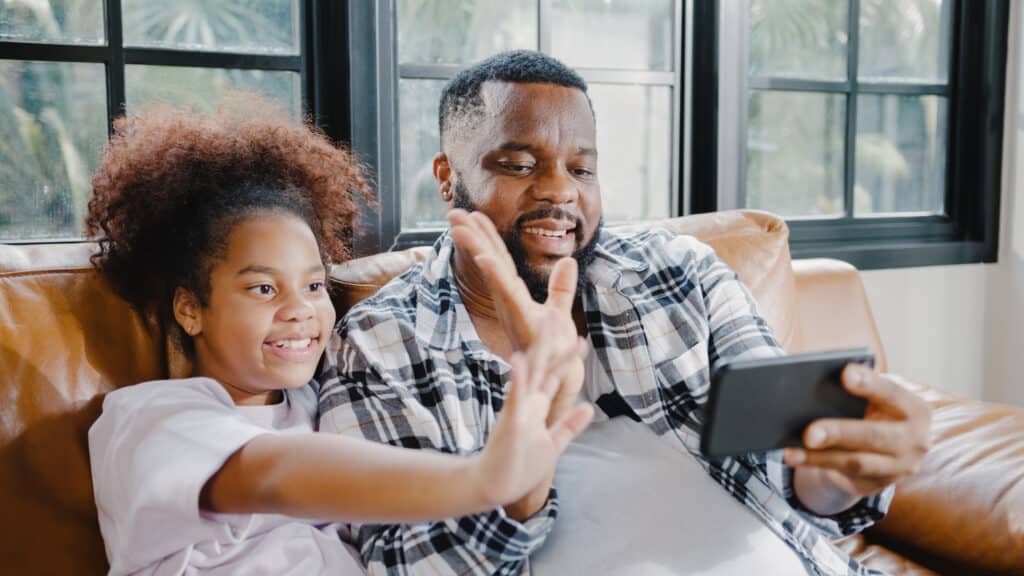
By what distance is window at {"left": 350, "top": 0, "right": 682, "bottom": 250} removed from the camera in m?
1.92

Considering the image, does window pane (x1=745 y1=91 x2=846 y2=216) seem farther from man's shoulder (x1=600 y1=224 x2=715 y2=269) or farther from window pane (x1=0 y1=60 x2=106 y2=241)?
window pane (x1=0 y1=60 x2=106 y2=241)

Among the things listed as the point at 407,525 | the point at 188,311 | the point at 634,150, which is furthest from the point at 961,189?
the point at 188,311

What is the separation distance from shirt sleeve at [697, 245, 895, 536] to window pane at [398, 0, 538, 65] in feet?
2.80

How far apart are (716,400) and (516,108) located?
637mm

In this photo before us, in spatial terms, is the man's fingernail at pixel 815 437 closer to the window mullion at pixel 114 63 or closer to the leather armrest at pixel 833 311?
the leather armrest at pixel 833 311

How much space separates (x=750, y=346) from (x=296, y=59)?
1.13 m

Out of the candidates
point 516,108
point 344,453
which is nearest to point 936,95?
point 516,108

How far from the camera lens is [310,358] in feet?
3.72

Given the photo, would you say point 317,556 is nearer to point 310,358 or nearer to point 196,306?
point 310,358

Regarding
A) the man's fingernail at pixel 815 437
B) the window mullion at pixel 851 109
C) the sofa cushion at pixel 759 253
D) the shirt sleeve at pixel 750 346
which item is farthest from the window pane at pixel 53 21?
the window mullion at pixel 851 109

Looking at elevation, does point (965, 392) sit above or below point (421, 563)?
below

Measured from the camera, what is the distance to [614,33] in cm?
219

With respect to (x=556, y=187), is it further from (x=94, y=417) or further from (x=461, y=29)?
(x=461, y=29)

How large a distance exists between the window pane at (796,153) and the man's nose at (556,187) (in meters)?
1.14
